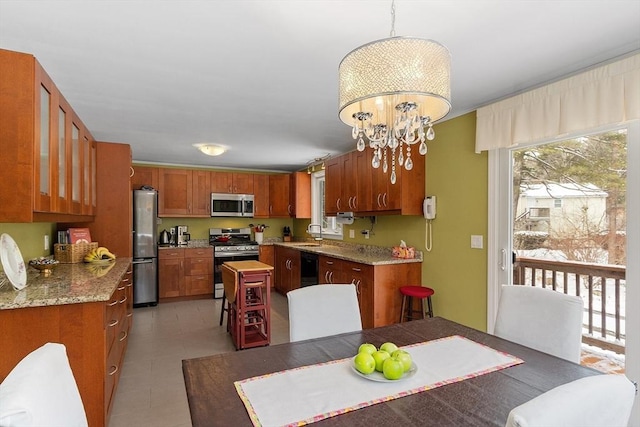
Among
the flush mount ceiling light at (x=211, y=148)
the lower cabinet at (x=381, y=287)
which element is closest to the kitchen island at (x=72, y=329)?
the lower cabinet at (x=381, y=287)

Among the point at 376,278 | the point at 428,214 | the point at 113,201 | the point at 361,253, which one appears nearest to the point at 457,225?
the point at 428,214

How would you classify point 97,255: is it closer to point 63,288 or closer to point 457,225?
point 63,288

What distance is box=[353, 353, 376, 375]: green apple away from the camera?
126cm

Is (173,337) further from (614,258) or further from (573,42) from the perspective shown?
(573,42)

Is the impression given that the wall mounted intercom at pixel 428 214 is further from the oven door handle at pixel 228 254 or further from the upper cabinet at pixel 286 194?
the oven door handle at pixel 228 254

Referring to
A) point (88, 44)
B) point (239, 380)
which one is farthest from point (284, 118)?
point (239, 380)

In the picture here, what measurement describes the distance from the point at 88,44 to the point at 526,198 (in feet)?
10.9

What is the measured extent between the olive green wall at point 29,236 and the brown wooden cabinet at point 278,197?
3.60 meters

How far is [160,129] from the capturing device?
12.6 feet

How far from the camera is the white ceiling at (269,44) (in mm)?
1640

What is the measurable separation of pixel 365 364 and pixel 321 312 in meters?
0.69

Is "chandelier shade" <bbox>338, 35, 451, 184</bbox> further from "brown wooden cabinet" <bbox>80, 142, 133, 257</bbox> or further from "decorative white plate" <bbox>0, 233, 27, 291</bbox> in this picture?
"brown wooden cabinet" <bbox>80, 142, 133, 257</bbox>

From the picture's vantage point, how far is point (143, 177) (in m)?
5.58

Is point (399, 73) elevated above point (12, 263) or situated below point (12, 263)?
above
